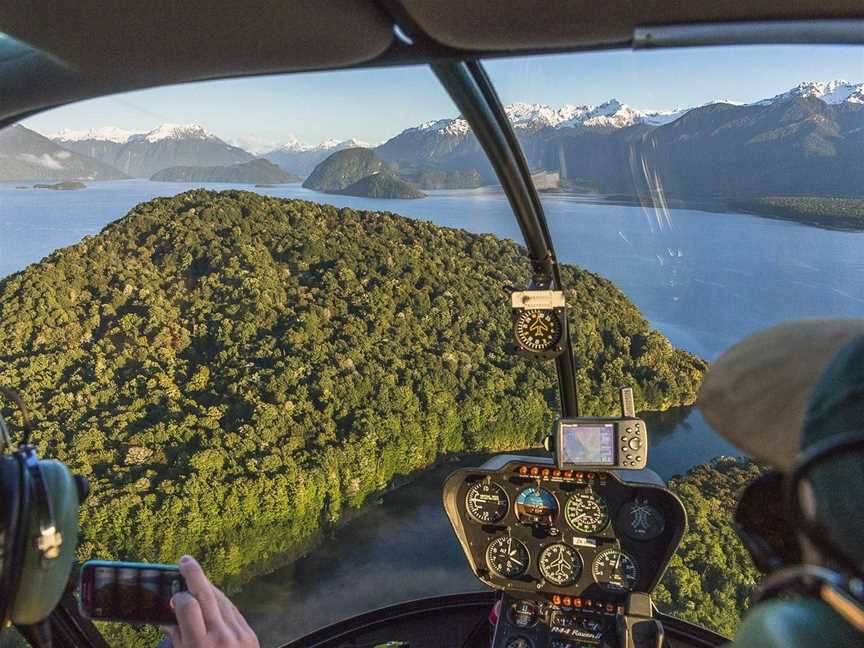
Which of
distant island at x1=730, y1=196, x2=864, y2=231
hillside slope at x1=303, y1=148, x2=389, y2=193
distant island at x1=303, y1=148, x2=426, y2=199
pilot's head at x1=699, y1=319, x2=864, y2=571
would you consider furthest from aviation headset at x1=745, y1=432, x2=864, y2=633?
hillside slope at x1=303, y1=148, x2=389, y2=193

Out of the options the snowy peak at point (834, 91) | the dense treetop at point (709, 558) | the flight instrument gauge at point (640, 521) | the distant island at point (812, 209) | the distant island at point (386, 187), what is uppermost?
the snowy peak at point (834, 91)

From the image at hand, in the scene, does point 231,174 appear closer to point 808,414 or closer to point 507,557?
point 507,557

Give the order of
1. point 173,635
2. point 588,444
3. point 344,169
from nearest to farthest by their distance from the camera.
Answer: point 173,635
point 588,444
point 344,169

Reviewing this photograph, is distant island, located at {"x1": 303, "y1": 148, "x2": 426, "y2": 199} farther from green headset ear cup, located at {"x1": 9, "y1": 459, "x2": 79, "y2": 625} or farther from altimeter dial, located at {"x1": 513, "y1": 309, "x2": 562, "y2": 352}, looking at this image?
green headset ear cup, located at {"x1": 9, "y1": 459, "x2": 79, "y2": 625}

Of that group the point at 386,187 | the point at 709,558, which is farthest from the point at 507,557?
the point at 386,187

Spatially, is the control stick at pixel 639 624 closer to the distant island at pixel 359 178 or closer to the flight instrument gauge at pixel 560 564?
the flight instrument gauge at pixel 560 564

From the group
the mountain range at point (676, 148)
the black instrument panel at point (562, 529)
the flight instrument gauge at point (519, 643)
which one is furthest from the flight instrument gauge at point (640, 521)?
the mountain range at point (676, 148)

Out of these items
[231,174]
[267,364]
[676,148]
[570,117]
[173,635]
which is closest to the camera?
[173,635]
